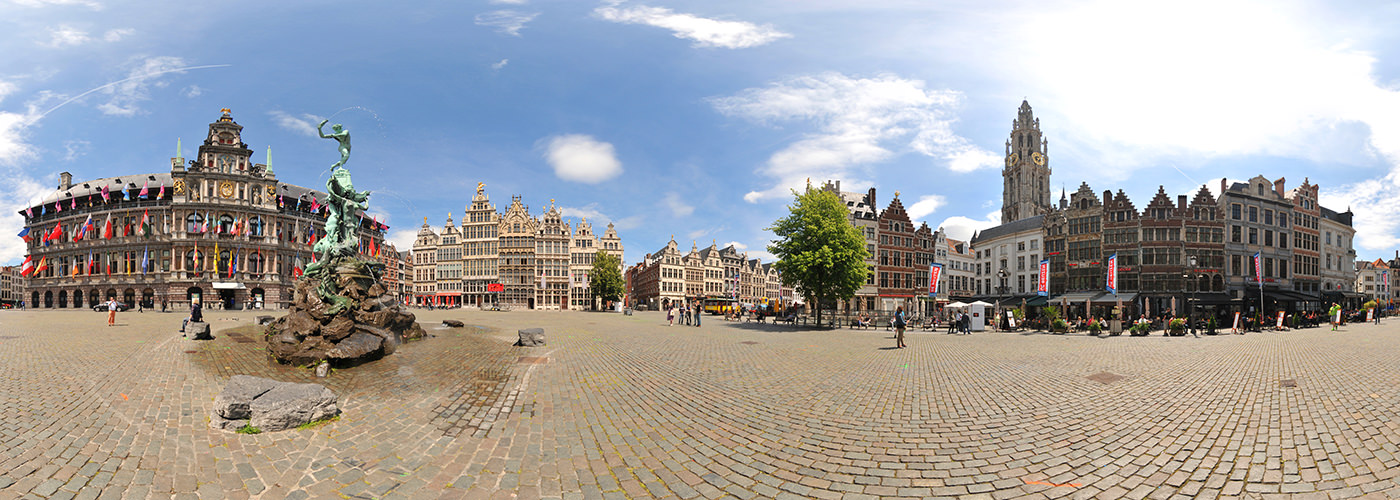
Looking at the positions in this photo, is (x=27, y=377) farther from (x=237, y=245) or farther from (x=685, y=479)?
(x=237, y=245)

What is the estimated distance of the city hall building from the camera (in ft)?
224

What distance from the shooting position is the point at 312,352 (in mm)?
14125

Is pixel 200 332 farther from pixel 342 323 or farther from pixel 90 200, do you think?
pixel 90 200

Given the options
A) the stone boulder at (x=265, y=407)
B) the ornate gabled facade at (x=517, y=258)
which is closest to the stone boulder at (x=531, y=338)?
the stone boulder at (x=265, y=407)

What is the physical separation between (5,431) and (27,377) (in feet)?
20.1

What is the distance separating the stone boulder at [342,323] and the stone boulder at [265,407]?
20.9 feet

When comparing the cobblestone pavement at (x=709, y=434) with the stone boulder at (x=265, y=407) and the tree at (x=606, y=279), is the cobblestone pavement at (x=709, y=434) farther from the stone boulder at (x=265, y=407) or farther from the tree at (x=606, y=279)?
the tree at (x=606, y=279)

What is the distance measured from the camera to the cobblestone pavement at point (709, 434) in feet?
18.1

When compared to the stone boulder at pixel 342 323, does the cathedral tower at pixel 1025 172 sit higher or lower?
higher

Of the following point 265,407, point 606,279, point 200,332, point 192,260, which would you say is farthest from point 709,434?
point 192,260

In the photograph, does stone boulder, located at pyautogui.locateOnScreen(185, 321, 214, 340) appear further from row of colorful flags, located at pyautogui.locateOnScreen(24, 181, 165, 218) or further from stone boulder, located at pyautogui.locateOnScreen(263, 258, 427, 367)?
row of colorful flags, located at pyautogui.locateOnScreen(24, 181, 165, 218)

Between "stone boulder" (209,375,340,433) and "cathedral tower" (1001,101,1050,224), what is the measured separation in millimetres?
125015

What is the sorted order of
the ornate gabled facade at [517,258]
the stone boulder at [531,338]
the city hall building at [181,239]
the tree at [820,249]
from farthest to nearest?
1. the ornate gabled facade at [517,258]
2. the city hall building at [181,239]
3. the tree at [820,249]
4. the stone boulder at [531,338]

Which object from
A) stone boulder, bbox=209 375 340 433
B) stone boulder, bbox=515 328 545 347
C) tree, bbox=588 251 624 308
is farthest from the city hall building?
stone boulder, bbox=209 375 340 433
